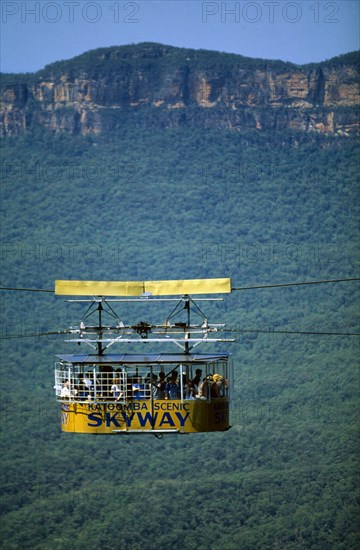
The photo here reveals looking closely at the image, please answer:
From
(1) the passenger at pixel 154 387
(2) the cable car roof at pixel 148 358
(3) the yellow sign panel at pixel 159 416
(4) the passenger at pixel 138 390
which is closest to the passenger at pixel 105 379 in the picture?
(2) the cable car roof at pixel 148 358

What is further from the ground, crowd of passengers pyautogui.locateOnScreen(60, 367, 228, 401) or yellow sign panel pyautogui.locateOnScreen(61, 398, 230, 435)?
crowd of passengers pyautogui.locateOnScreen(60, 367, 228, 401)

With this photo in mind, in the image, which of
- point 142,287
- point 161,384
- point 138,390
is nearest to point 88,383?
point 138,390

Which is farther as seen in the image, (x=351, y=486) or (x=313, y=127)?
(x=313, y=127)

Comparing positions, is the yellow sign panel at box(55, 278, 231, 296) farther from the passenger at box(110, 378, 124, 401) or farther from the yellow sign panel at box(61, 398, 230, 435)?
the yellow sign panel at box(61, 398, 230, 435)

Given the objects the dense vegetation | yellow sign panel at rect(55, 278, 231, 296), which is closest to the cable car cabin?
yellow sign panel at rect(55, 278, 231, 296)

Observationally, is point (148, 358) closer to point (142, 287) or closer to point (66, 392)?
point (66, 392)

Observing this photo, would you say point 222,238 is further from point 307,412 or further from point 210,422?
point 210,422

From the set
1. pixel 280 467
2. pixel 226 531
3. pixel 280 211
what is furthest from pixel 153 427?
pixel 280 211
